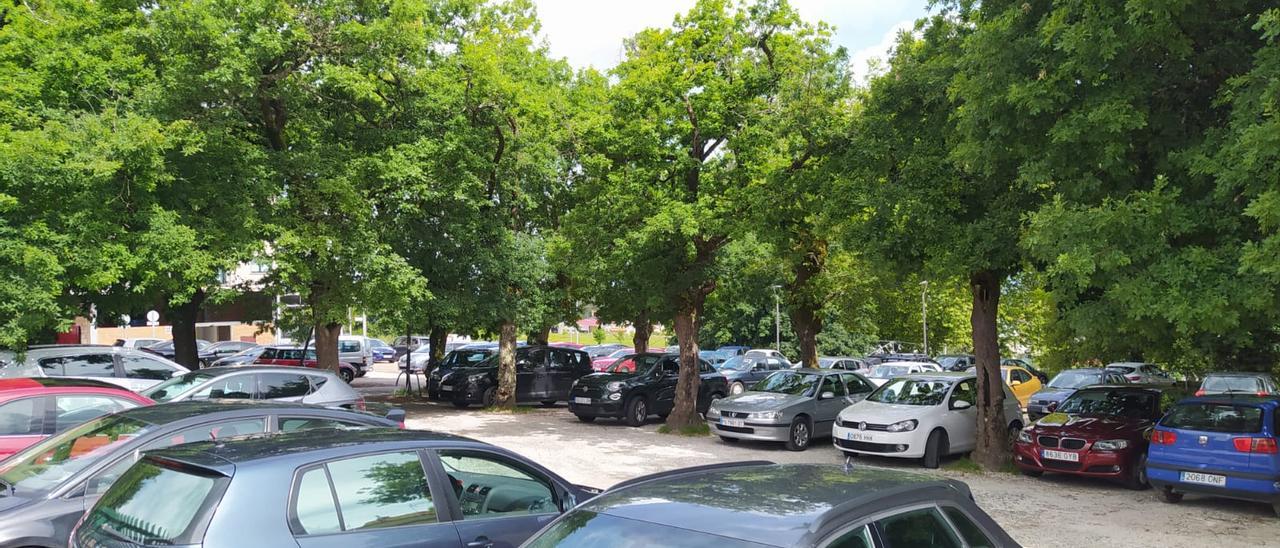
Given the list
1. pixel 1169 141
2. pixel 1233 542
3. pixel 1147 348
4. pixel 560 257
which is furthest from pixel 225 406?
pixel 1147 348

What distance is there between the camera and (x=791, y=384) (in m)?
18.0

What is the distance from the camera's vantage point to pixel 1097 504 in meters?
11.9

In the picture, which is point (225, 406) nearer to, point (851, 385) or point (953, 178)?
point (953, 178)

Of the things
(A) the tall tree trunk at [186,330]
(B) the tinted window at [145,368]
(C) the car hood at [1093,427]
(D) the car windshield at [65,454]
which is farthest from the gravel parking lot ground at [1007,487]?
(A) the tall tree trunk at [186,330]

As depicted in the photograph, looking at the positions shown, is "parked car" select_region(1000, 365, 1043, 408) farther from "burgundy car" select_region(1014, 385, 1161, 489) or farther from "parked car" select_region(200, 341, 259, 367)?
"parked car" select_region(200, 341, 259, 367)

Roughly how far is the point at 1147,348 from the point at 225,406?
25.5 m

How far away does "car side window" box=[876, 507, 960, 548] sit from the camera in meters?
3.41

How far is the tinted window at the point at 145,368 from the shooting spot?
56.2ft

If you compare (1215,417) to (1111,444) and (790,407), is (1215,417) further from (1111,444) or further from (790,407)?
(790,407)

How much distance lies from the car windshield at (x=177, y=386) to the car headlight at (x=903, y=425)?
10.8m

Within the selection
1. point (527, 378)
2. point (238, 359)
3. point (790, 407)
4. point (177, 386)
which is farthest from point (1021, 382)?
point (238, 359)

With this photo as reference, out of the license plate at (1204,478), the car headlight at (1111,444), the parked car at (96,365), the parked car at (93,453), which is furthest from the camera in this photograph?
the parked car at (96,365)

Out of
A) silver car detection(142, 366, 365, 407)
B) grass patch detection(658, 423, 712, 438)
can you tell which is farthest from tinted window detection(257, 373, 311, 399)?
grass patch detection(658, 423, 712, 438)

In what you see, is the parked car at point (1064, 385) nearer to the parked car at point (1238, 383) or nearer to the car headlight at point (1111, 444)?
the parked car at point (1238, 383)
